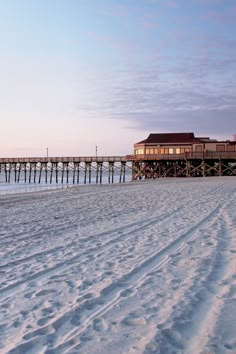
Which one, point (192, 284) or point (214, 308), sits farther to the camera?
point (192, 284)

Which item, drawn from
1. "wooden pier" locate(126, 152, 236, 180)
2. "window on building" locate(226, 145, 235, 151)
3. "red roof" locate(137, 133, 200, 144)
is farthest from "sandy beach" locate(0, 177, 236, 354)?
"red roof" locate(137, 133, 200, 144)

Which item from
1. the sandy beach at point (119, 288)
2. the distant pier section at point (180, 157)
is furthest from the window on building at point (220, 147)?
the sandy beach at point (119, 288)

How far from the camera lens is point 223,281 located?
5.34 m

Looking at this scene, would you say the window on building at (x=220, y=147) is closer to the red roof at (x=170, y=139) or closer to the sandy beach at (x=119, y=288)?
the red roof at (x=170, y=139)

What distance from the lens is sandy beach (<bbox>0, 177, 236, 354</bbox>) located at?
371 cm

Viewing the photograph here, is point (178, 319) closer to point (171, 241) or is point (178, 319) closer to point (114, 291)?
point (114, 291)

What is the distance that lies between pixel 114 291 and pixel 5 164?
6220 centimetres

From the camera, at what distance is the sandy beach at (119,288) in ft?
12.2

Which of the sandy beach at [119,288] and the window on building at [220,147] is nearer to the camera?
the sandy beach at [119,288]

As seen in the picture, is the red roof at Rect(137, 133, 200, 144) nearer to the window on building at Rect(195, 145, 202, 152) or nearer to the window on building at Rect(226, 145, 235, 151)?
the window on building at Rect(195, 145, 202, 152)

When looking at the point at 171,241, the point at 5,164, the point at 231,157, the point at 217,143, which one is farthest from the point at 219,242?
the point at 5,164

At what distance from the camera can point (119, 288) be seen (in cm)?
517

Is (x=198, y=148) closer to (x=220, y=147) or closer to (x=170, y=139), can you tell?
(x=220, y=147)

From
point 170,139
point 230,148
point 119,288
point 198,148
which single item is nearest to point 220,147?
point 230,148
